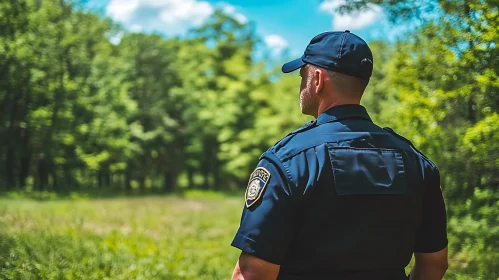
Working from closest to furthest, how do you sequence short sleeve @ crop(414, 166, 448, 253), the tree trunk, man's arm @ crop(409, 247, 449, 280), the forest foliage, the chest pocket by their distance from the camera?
the chest pocket, short sleeve @ crop(414, 166, 448, 253), man's arm @ crop(409, 247, 449, 280), the forest foliage, the tree trunk

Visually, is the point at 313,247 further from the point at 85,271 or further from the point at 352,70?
the point at 85,271

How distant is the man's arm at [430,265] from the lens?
2.53m

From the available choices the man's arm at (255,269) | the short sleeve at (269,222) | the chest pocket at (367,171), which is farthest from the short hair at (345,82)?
the man's arm at (255,269)

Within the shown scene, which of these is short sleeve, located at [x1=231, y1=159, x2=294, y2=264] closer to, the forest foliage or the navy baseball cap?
the navy baseball cap

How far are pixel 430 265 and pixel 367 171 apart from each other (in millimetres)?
795

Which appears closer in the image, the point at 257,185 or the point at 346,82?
the point at 257,185

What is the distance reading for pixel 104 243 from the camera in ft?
27.7

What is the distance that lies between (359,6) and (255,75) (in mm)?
38171

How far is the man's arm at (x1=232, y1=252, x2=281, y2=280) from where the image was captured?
1.97 metres

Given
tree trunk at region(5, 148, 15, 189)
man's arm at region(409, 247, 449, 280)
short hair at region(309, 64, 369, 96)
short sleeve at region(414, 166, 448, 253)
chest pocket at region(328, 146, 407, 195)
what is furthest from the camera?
tree trunk at region(5, 148, 15, 189)

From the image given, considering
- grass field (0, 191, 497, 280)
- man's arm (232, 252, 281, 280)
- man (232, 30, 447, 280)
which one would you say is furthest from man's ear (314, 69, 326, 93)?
grass field (0, 191, 497, 280)

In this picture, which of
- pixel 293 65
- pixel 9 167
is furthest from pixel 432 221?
pixel 9 167

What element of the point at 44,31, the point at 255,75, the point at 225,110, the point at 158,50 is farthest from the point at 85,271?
the point at 255,75

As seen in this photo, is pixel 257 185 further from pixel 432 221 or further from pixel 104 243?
pixel 104 243
